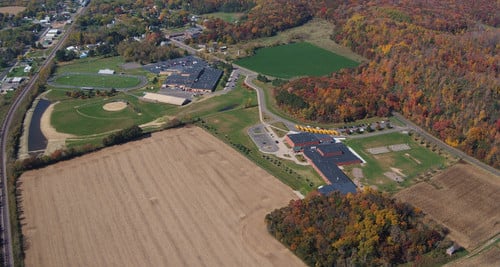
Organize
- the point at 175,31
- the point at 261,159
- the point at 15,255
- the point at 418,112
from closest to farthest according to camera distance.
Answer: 1. the point at 15,255
2. the point at 261,159
3. the point at 418,112
4. the point at 175,31

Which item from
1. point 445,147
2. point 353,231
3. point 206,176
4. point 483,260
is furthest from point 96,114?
point 483,260

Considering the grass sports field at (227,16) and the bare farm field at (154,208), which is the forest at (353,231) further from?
the grass sports field at (227,16)

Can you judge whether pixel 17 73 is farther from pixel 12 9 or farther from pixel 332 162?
pixel 332 162

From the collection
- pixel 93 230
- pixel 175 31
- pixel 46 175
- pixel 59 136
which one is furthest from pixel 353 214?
pixel 175 31

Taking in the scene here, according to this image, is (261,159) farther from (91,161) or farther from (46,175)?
(46,175)

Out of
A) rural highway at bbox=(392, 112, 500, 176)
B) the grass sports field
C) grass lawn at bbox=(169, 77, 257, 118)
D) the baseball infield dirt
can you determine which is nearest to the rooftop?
grass lawn at bbox=(169, 77, 257, 118)

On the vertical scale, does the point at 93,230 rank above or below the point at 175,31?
below

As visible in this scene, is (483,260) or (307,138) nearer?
(483,260)
